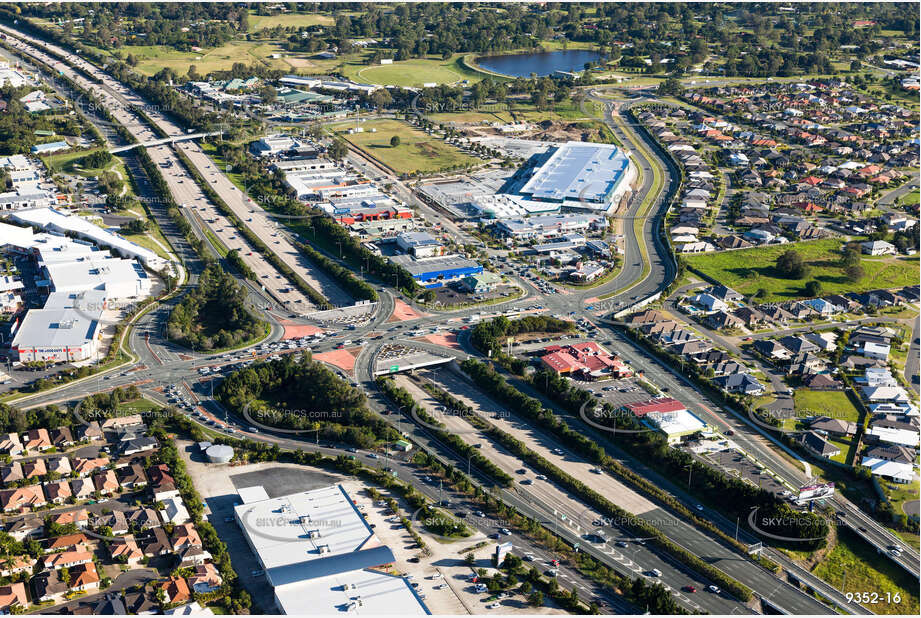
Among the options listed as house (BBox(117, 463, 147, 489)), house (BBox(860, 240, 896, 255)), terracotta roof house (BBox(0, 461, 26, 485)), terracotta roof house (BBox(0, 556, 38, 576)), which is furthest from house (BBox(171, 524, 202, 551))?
house (BBox(860, 240, 896, 255))

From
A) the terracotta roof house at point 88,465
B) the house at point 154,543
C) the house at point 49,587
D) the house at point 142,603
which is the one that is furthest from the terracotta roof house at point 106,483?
the house at point 142,603

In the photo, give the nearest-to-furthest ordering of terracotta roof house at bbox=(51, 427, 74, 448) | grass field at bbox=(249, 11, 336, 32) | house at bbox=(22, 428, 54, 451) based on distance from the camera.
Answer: house at bbox=(22, 428, 54, 451) < terracotta roof house at bbox=(51, 427, 74, 448) < grass field at bbox=(249, 11, 336, 32)

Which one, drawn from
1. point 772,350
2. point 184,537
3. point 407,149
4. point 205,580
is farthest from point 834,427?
point 407,149

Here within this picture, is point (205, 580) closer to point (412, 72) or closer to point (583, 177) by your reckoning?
point (583, 177)

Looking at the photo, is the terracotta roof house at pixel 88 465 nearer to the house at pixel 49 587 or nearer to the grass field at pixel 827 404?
the house at pixel 49 587

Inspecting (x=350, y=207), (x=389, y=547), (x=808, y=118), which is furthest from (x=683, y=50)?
(x=389, y=547)

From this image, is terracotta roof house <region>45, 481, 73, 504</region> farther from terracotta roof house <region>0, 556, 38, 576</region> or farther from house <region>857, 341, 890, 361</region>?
house <region>857, 341, 890, 361</region>

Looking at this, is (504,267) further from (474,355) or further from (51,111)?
(51,111)
